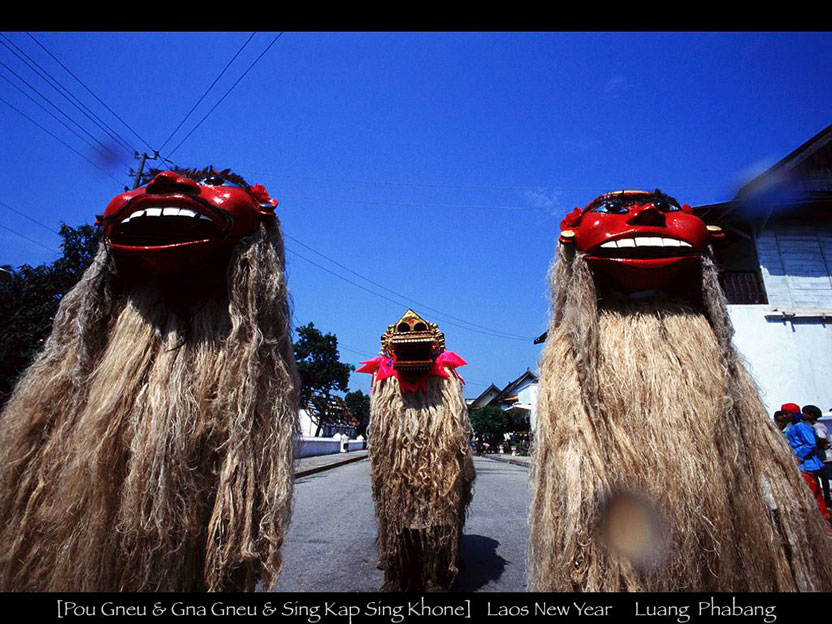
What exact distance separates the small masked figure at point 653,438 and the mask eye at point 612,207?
0.05ft

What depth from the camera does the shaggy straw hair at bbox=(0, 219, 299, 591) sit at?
1.64m

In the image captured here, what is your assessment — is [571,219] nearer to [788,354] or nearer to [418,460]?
[418,460]

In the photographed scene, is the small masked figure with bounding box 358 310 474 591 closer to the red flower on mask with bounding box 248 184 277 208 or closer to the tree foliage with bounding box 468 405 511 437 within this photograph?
the red flower on mask with bounding box 248 184 277 208

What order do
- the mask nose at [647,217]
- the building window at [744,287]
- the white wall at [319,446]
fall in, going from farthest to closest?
the white wall at [319,446], the building window at [744,287], the mask nose at [647,217]

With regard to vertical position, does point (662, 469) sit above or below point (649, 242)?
below

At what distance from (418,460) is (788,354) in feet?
36.5

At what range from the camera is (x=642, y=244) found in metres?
2.15

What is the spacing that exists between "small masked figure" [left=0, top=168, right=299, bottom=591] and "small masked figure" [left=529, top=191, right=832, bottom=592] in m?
1.29

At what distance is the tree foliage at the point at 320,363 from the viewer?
33.8 metres

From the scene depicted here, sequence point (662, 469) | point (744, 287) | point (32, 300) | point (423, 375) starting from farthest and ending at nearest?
point (744, 287) < point (32, 300) < point (423, 375) < point (662, 469)

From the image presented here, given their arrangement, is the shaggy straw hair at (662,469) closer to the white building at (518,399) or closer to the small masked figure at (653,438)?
→ the small masked figure at (653,438)
